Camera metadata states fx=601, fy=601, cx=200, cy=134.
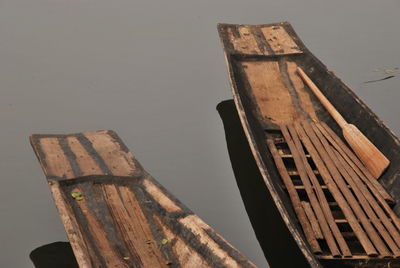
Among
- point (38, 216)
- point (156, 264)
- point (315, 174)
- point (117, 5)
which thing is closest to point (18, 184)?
point (38, 216)

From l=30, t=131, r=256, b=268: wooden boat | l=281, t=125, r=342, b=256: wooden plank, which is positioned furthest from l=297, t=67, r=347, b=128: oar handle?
l=30, t=131, r=256, b=268: wooden boat

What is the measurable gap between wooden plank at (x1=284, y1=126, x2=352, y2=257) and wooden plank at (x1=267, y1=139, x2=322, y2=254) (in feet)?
0.70

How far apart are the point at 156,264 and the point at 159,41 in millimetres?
5835

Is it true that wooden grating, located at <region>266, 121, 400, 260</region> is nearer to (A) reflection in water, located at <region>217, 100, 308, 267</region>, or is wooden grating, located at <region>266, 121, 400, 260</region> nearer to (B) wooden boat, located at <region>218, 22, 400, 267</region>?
(B) wooden boat, located at <region>218, 22, 400, 267</region>

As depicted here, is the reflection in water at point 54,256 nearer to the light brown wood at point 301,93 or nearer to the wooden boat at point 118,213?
the wooden boat at point 118,213

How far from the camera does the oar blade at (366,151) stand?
6.81 metres

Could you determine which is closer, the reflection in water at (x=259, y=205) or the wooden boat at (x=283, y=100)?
the wooden boat at (x=283, y=100)

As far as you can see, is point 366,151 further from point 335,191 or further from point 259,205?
point 259,205

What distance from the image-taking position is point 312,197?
651 centimetres

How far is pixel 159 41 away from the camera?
34.7ft

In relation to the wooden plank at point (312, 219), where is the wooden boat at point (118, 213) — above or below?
above

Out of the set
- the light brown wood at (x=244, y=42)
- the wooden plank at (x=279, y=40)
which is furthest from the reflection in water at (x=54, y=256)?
the wooden plank at (x=279, y=40)

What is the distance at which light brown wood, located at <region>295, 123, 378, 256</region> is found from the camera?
19.3 ft

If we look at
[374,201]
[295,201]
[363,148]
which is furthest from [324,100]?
[295,201]
